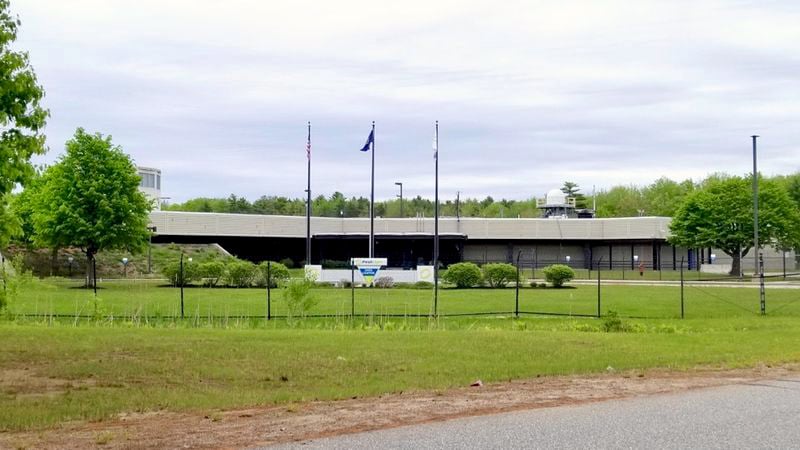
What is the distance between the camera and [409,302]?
36438 millimetres

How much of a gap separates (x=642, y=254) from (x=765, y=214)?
69.0 feet

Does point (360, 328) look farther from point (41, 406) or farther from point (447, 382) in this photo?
point (41, 406)

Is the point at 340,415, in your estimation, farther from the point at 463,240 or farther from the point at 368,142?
the point at 463,240

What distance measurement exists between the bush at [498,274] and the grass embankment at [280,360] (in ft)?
85.5

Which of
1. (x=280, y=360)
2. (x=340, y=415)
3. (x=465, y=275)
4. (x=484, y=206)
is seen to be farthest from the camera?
(x=484, y=206)

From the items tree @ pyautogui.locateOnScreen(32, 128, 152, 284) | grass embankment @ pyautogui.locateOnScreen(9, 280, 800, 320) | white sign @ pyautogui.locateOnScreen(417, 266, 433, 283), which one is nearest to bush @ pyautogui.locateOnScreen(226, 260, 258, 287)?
grass embankment @ pyautogui.locateOnScreen(9, 280, 800, 320)

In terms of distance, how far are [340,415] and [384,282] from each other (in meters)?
39.4

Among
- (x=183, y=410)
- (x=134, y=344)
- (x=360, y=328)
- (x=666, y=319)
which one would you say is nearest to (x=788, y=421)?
(x=183, y=410)

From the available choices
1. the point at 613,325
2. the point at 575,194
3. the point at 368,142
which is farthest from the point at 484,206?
the point at 613,325

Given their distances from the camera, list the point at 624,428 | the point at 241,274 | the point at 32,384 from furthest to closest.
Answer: the point at 241,274 → the point at 32,384 → the point at 624,428

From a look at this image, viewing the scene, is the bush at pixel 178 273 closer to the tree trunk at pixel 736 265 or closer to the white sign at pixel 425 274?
the white sign at pixel 425 274

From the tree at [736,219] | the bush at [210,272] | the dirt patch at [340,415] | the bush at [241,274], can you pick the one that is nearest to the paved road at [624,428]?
the dirt patch at [340,415]

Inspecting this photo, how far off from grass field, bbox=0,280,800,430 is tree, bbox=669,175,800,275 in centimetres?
4067

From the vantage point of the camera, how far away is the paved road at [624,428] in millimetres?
8922
